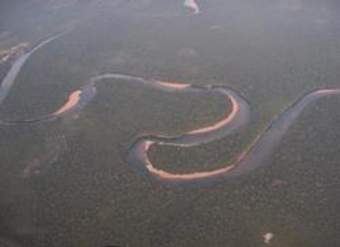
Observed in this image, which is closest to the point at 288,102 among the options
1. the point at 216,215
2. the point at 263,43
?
the point at 263,43

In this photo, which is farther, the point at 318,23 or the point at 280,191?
the point at 318,23

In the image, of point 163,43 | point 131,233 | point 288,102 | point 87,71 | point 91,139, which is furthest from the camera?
point 163,43

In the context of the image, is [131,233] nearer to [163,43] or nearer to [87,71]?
[87,71]

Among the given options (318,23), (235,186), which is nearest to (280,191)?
(235,186)

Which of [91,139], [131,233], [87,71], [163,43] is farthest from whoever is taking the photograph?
[163,43]

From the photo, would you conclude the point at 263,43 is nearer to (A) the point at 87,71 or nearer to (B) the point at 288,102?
(B) the point at 288,102

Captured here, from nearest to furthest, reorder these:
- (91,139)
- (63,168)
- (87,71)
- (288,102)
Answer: (63,168)
(91,139)
(288,102)
(87,71)
